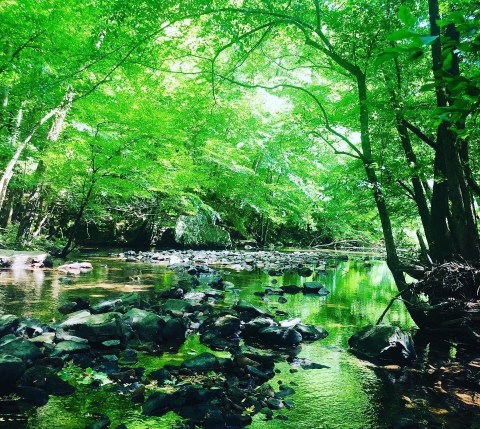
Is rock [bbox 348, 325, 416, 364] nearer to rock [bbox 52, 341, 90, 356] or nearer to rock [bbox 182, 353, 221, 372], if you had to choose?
rock [bbox 182, 353, 221, 372]

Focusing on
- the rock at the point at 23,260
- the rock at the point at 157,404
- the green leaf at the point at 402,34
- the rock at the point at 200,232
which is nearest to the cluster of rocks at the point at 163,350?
the rock at the point at 157,404

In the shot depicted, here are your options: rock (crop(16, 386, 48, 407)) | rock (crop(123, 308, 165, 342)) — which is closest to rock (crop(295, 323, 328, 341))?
rock (crop(123, 308, 165, 342))

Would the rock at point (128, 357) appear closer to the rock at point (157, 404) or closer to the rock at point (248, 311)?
the rock at point (157, 404)

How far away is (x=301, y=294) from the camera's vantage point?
10.3 m

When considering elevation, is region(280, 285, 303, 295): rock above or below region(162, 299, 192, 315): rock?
above

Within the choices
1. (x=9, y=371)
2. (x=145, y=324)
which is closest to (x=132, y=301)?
(x=145, y=324)

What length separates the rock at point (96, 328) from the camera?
533 cm

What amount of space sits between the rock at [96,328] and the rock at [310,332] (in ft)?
9.23

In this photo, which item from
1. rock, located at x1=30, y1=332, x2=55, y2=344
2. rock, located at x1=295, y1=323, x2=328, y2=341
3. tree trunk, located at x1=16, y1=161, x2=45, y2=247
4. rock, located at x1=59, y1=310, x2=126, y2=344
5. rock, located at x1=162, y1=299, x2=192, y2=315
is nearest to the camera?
rock, located at x1=30, y1=332, x2=55, y2=344

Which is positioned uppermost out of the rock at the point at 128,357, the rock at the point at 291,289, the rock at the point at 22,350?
the rock at the point at 291,289

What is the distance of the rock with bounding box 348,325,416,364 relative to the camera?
5.36 m

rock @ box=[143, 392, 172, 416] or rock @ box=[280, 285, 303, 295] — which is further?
rock @ box=[280, 285, 303, 295]

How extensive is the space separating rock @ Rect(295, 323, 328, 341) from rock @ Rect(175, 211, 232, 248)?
1541 centimetres

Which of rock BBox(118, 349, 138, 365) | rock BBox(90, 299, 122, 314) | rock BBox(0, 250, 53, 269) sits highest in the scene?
rock BBox(0, 250, 53, 269)
